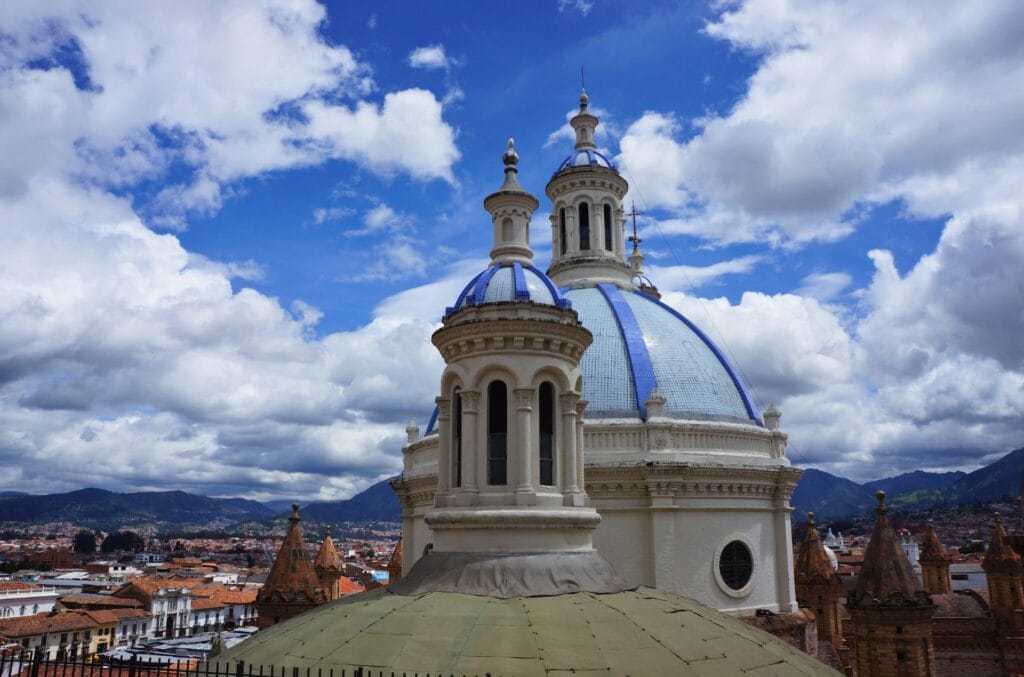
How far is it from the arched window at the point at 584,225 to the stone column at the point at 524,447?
59.6 ft

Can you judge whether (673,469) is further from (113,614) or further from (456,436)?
(113,614)

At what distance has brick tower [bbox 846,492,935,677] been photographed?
19.1m

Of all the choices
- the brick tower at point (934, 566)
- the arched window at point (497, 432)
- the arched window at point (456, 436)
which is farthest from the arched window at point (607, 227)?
the brick tower at point (934, 566)

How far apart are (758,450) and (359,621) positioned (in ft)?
56.0

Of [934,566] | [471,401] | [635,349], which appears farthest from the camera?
[934,566]

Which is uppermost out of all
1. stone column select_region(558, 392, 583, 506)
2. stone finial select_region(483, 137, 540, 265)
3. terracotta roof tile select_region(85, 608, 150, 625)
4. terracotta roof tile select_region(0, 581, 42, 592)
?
stone finial select_region(483, 137, 540, 265)

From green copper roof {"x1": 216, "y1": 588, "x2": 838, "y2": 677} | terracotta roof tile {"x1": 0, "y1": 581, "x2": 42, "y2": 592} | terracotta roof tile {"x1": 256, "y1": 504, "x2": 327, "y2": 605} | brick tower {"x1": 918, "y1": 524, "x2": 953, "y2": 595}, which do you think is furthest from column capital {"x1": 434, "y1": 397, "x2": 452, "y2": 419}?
terracotta roof tile {"x1": 0, "y1": 581, "x2": 42, "y2": 592}

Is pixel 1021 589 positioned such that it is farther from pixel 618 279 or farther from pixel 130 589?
pixel 130 589

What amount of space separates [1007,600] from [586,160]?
81.3 feet

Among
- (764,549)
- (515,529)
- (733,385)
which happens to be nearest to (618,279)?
(733,385)

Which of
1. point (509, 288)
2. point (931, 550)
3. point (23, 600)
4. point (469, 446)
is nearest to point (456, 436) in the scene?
point (469, 446)

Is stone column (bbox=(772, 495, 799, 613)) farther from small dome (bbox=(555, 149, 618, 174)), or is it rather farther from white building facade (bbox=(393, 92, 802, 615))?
small dome (bbox=(555, 149, 618, 174))

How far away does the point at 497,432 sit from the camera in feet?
47.9

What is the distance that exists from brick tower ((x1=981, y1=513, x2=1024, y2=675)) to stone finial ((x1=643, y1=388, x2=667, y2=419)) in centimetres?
1850
